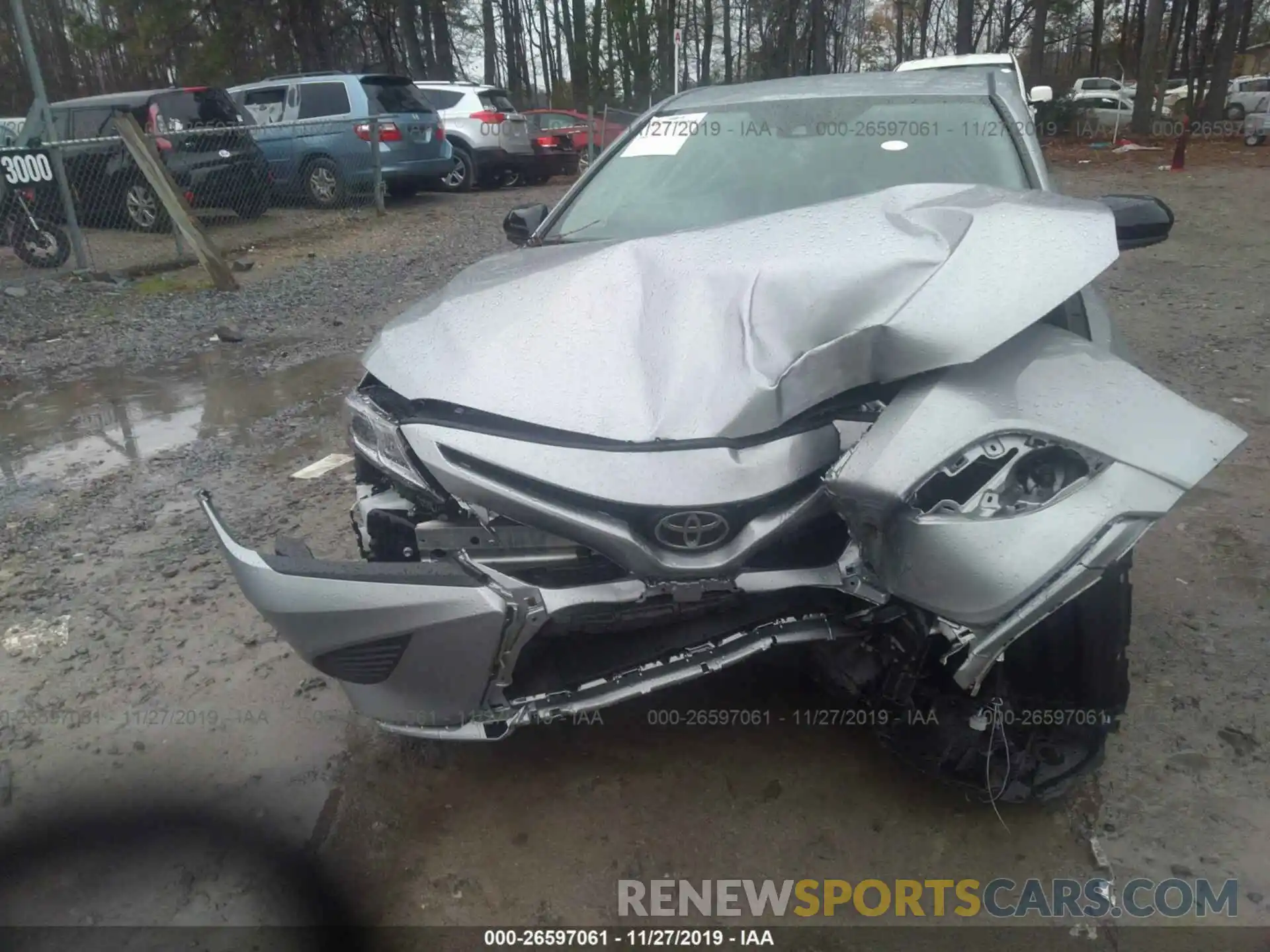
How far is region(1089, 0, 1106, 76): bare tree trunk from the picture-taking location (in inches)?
1457

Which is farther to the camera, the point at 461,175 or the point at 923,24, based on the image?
the point at 923,24

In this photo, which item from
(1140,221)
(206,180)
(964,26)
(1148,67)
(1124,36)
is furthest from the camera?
(1124,36)

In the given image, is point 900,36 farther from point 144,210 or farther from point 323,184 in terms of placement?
point 144,210

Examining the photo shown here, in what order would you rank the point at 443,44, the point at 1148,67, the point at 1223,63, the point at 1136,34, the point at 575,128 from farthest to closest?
the point at 1136,34, the point at 443,44, the point at 1148,67, the point at 1223,63, the point at 575,128

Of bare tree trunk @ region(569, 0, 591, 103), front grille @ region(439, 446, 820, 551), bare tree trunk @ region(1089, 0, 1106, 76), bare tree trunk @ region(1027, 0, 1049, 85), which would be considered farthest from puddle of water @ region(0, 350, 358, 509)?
bare tree trunk @ region(1089, 0, 1106, 76)

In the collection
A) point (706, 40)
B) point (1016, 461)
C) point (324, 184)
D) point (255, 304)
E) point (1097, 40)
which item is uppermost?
point (706, 40)

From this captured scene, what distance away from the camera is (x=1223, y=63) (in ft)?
69.5

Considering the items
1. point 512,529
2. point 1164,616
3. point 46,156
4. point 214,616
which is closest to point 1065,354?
point 512,529

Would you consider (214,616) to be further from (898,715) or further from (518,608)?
(898,715)

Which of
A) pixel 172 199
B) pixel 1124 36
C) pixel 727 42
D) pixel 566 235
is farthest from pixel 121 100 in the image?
pixel 1124 36

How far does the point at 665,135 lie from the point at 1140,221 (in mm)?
1729

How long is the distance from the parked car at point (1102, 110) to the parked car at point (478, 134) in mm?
14378

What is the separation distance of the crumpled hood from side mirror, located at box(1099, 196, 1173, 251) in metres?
0.48

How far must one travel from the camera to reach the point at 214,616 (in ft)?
10.9
